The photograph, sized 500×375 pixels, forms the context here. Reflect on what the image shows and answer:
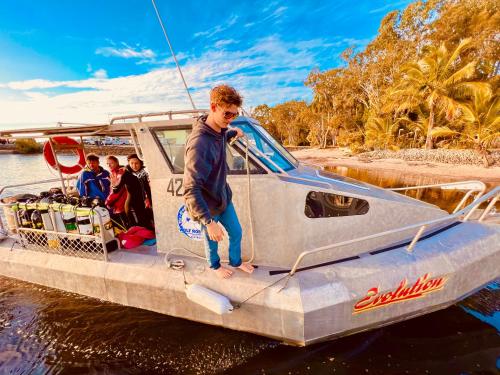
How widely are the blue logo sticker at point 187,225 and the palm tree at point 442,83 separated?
830 inches

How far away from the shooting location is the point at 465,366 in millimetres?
2746

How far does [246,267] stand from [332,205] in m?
1.25

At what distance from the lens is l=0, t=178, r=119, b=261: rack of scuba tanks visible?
346 cm

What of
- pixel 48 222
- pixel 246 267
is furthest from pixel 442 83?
pixel 48 222

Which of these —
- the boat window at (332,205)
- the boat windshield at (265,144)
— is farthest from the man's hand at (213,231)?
the boat windshield at (265,144)

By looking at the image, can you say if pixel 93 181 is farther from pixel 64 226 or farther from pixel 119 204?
pixel 64 226

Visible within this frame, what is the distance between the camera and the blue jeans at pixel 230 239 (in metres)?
2.62

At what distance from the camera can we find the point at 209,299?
2643 mm

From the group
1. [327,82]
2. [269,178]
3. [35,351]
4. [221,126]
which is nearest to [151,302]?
[35,351]

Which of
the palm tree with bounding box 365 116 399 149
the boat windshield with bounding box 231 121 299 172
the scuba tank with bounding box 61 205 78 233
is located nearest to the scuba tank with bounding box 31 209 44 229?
the scuba tank with bounding box 61 205 78 233

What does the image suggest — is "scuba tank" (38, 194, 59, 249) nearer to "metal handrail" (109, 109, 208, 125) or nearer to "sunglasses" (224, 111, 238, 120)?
"metal handrail" (109, 109, 208, 125)

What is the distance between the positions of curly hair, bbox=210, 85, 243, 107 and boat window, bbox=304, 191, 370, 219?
144cm

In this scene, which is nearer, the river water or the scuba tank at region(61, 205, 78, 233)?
the river water

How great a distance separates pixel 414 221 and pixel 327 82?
36251mm
